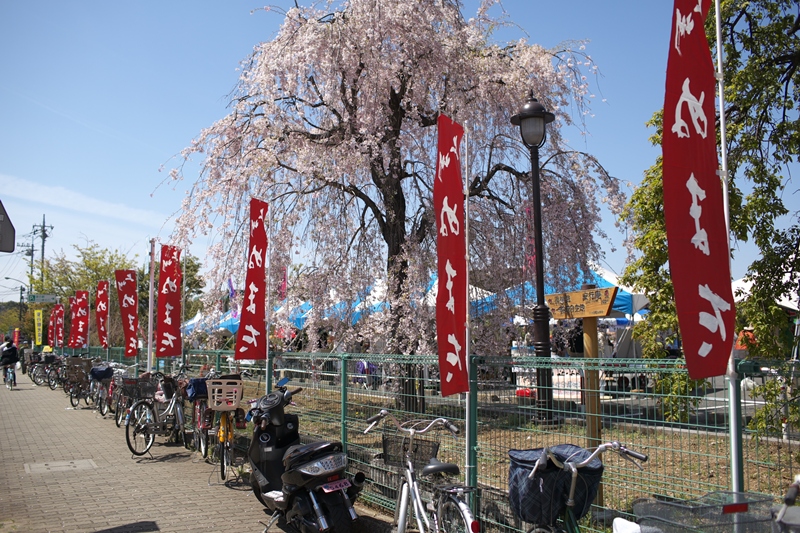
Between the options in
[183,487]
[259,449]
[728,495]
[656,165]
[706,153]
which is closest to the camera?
[728,495]

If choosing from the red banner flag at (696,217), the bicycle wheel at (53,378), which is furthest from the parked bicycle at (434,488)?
the bicycle wheel at (53,378)

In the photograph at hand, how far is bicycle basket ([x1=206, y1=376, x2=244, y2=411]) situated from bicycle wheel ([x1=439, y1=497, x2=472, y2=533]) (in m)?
4.75

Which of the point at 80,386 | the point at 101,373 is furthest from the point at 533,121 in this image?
the point at 80,386

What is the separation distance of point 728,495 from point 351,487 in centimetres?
341

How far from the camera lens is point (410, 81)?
1278 cm

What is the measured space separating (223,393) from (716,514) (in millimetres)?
6875

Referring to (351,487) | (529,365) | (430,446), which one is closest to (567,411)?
(529,365)

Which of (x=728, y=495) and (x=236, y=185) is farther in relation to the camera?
(x=236, y=185)

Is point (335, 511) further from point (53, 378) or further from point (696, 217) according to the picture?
point (53, 378)

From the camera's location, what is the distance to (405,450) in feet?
16.5

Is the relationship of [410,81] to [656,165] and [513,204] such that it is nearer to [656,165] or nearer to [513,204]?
[513,204]

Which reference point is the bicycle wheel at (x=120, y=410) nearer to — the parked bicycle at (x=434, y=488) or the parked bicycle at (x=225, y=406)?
the parked bicycle at (x=225, y=406)

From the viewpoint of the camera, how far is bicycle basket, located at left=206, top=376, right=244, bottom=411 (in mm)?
8508

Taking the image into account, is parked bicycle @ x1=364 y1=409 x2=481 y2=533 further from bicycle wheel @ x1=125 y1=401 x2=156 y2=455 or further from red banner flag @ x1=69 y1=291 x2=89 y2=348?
red banner flag @ x1=69 y1=291 x2=89 y2=348
